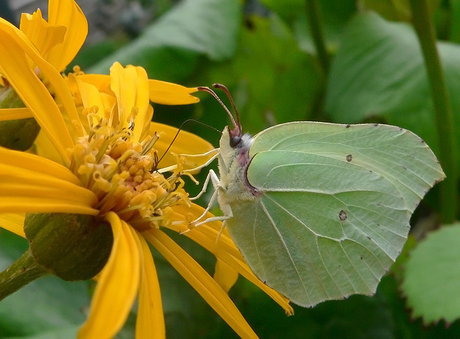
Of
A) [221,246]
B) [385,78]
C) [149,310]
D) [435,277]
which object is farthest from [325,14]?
[149,310]

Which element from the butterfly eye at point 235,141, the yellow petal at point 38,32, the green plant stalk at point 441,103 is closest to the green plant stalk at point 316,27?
the green plant stalk at point 441,103

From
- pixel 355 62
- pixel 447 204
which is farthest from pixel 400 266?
pixel 355 62

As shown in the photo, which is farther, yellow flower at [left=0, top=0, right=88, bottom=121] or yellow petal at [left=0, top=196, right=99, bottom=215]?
yellow flower at [left=0, top=0, right=88, bottom=121]

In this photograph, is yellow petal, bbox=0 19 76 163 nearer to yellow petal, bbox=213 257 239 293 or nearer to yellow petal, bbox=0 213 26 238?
yellow petal, bbox=0 213 26 238

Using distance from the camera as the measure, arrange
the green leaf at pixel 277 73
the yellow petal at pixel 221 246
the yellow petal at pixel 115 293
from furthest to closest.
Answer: the green leaf at pixel 277 73 < the yellow petal at pixel 221 246 < the yellow petal at pixel 115 293

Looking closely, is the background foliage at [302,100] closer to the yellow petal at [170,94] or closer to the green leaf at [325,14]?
the green leaf at [325,14]

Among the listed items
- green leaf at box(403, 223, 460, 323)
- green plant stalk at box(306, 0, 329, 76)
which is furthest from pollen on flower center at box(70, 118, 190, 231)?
green plant stalk at box(306, 0, 329, 76)
